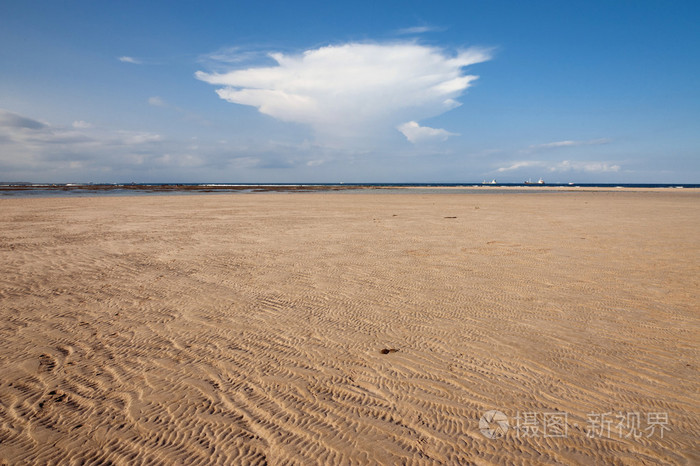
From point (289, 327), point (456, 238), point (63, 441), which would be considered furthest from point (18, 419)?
point (456, 238)

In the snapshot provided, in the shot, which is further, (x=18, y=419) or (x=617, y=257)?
(x=617, y=257)

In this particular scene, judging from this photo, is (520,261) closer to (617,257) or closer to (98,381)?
(617,257)

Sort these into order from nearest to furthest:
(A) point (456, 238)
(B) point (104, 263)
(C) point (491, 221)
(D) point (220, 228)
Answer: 1. (B) point (104, 263)
2. (A) point (456, 238)
3. (D) point (220, 228)
4. (C) point (491, 221)

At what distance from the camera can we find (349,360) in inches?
163

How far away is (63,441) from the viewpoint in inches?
115

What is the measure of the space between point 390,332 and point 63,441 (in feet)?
11.1

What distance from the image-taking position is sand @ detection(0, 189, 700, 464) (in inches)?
115

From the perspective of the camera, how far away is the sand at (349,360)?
9.60 feet

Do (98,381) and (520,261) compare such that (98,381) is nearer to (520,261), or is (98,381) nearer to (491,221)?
(520,261)

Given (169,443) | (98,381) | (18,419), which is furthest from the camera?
(98,381)

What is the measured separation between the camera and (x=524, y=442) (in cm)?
294

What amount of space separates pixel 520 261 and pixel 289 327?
5.96m

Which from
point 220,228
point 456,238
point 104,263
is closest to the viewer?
point 104,263

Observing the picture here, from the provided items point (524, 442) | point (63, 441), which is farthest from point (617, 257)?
point (63, 441)
